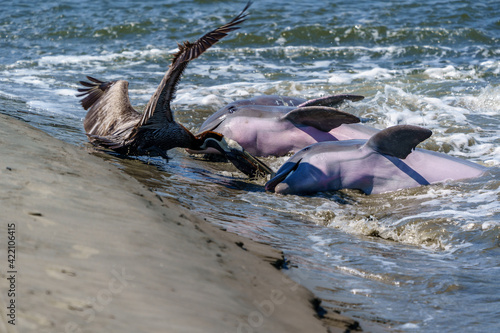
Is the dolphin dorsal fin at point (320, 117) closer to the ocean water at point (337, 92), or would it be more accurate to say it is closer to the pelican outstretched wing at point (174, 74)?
the ocean water at point (337, 92)

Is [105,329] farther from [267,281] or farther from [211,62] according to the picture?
[211,62]

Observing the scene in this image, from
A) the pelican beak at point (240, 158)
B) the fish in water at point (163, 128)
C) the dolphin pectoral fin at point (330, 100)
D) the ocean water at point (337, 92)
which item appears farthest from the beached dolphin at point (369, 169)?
the dolphin pectoral fin at point (330, 100)

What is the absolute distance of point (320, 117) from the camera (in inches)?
259

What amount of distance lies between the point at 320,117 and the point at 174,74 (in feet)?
6.30

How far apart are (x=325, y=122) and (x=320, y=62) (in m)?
6.58

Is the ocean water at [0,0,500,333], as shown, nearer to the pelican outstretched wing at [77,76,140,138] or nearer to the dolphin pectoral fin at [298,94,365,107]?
the pelican outstretched wing at [77,76,140,138]

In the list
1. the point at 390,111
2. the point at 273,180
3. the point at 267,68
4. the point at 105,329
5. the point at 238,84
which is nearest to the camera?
the point at 105,329

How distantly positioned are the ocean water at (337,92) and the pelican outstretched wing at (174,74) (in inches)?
18.2

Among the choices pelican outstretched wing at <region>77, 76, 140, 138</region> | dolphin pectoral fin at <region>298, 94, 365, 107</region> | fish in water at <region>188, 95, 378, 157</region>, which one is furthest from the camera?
dolphin pectoral fin at <region>298, 94, 365, 107</region>

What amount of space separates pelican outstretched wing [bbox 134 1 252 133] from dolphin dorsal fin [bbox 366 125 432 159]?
1.60 m

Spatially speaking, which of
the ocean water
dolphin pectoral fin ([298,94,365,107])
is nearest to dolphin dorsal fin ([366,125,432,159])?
the ocean water

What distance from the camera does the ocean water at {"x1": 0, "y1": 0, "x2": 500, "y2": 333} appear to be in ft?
11.7

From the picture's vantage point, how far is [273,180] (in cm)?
557

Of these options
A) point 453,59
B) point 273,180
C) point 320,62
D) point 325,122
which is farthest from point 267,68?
point 273,180
